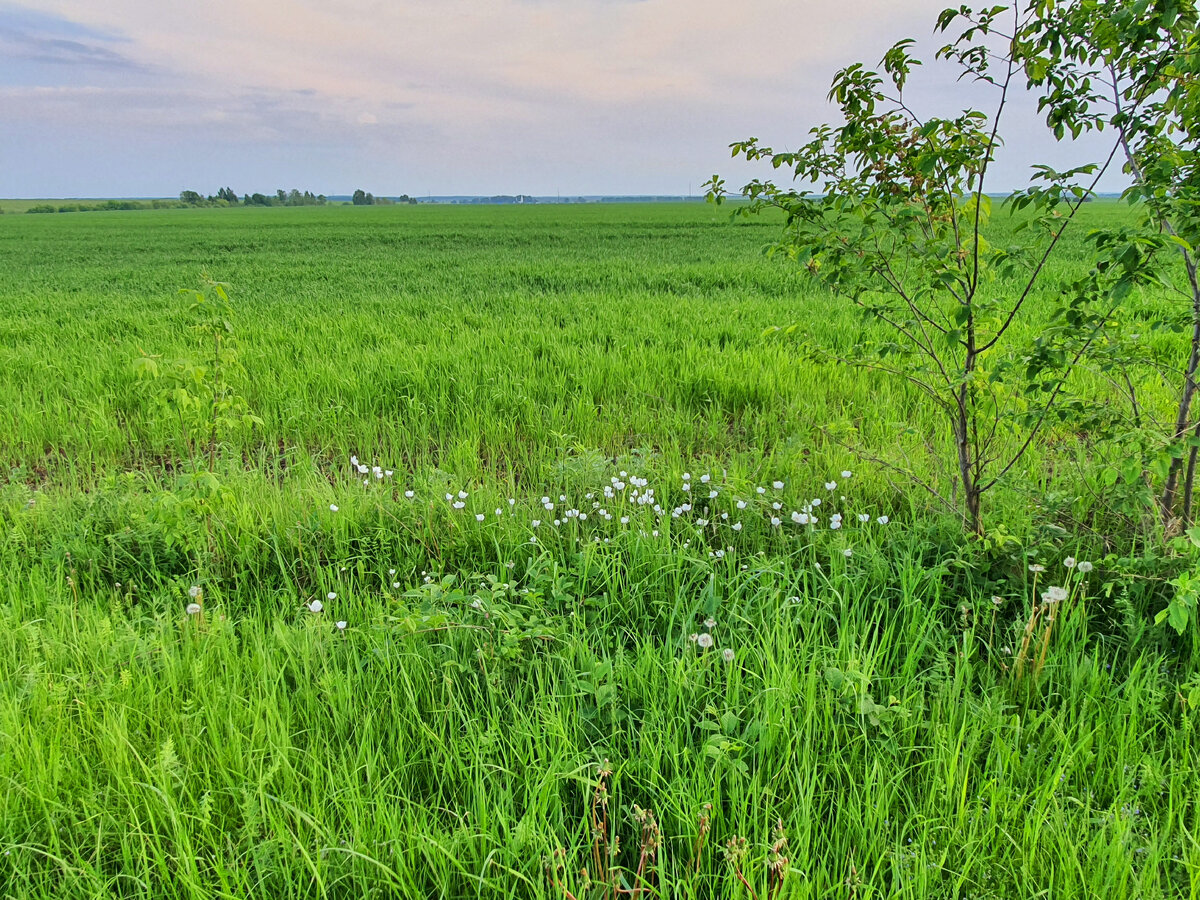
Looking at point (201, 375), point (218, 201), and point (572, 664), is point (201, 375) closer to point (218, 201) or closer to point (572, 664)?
point (572, 664)

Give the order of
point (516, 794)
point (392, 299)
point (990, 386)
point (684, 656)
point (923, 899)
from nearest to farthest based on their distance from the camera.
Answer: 1. point (923, 899)
2. point (516, 794)
3. point (684, 656)
4. point (990, 386)
5. point (392, 299)

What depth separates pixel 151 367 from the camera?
290cm

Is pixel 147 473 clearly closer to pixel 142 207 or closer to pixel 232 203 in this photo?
pixel 142 207

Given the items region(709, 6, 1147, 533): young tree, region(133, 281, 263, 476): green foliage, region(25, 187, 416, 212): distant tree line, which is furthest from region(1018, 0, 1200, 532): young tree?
region(25, 187, 416, 212): distant tree line

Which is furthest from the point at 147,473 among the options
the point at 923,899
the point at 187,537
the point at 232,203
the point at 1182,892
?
the point at 232,203

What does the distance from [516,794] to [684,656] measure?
0.66m

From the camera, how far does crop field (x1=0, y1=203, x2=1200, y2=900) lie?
1.56 meters

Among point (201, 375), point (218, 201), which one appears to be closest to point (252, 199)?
point (218, 201)

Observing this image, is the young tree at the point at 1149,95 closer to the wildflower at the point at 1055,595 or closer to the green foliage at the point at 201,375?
the wildflower at the point at 1055,595

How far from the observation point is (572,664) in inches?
85.0

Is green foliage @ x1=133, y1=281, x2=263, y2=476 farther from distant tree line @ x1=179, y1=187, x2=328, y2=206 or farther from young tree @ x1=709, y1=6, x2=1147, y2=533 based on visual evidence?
distant tree line @ x1=179, y1=187, x2=328, y2=206

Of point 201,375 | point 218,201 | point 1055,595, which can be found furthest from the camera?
point 218,201

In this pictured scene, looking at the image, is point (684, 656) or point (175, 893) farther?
point (684, 656)

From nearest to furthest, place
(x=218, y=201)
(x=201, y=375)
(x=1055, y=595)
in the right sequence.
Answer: (x=1055, y=595) → (x=201, y=375) → (x=218, y=201)
